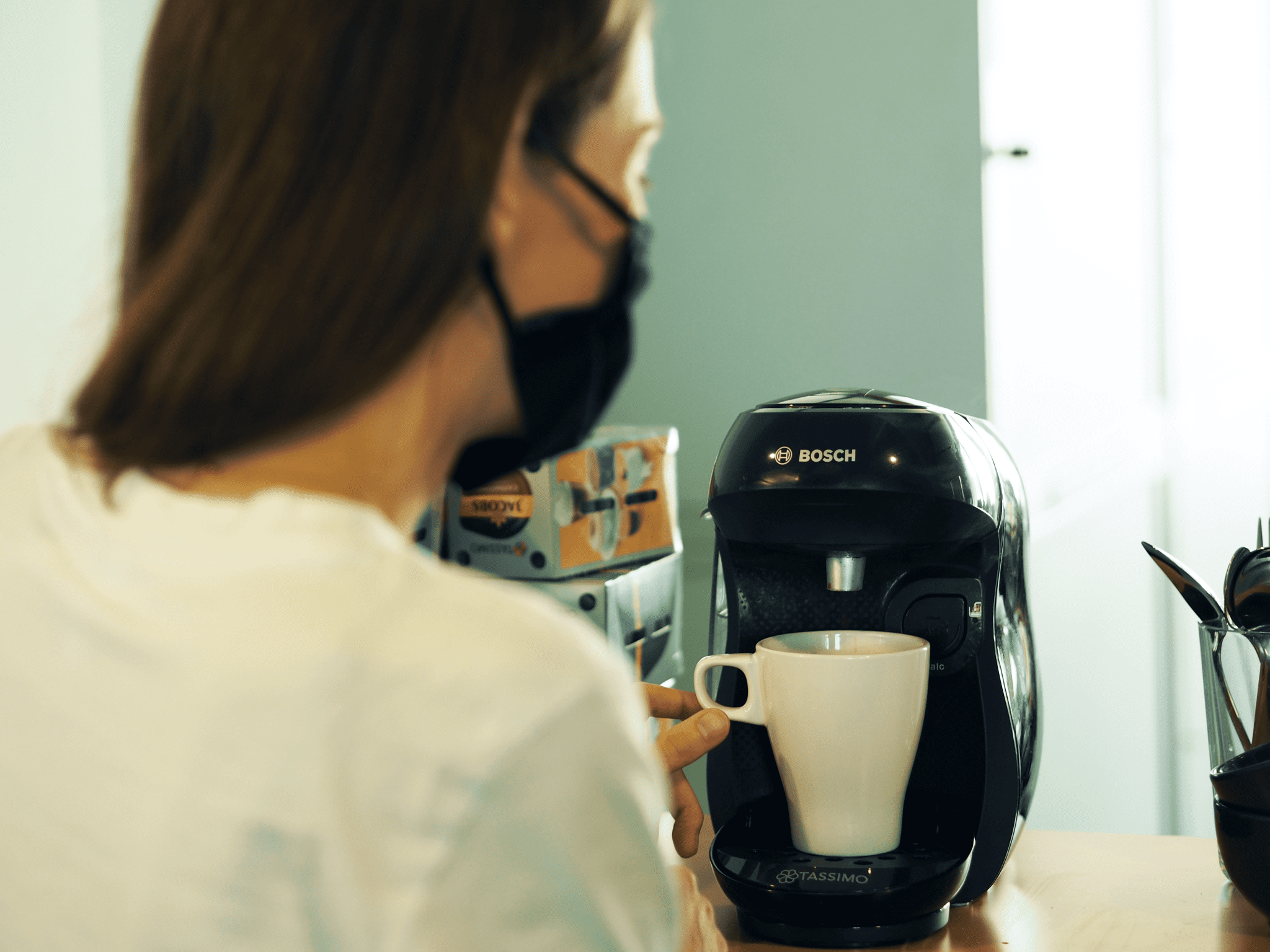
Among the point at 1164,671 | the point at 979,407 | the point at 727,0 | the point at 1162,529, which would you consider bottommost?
the point at 1164,671

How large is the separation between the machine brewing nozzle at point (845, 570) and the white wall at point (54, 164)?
803 millimetres

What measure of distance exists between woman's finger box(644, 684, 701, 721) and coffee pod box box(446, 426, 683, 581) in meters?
0.58

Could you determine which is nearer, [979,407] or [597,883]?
[597,883]

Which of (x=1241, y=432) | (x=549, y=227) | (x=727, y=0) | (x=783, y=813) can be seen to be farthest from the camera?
(x=1241, y=432)

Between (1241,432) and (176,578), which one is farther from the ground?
(176,578)

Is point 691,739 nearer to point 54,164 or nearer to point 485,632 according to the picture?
point 485,632

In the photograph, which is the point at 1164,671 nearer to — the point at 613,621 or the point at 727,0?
the point at 613,621

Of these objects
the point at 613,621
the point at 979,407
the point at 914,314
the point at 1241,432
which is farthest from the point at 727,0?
the point at 1241,432

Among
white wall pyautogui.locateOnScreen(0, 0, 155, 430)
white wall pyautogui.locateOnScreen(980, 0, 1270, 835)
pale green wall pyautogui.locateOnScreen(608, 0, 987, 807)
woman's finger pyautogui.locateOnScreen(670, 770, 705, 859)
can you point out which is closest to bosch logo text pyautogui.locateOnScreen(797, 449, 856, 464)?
woman's finger pyautogui.locateOnScreen(670, 770, 705, 859)

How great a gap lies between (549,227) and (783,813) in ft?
1.72

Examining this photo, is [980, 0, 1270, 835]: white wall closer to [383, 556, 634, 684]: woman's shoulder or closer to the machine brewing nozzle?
the machine brewing nozzle

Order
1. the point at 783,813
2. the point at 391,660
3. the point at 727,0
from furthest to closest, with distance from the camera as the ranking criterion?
the point at 727,0, the point at 783,813, the point at 391,660

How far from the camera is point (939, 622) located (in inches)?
32.7

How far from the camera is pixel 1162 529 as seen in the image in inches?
74.6
